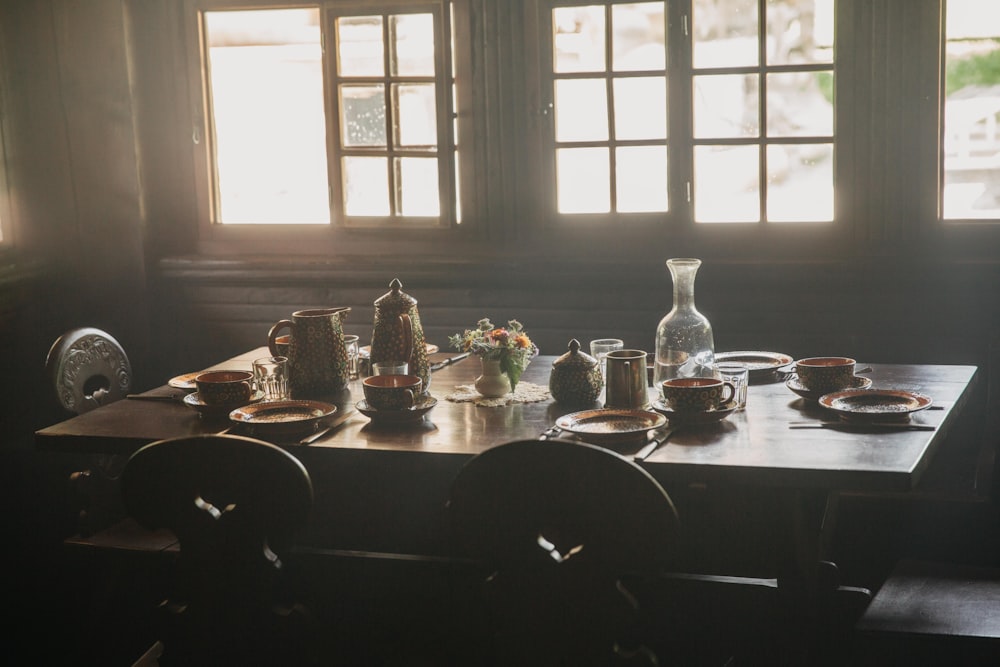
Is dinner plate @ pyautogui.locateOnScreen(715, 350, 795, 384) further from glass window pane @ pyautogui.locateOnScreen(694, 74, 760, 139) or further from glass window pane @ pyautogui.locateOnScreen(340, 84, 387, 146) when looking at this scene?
glass window pane @ pyautogui.locateOnScreen(340, 84, 387, 146)

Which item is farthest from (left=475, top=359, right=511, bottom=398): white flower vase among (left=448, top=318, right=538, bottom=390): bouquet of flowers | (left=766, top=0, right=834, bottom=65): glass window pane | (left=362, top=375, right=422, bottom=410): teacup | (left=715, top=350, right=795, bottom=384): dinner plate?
(left=766, top=0, right=834, bottom=65): glass window pane

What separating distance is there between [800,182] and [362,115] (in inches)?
64.5

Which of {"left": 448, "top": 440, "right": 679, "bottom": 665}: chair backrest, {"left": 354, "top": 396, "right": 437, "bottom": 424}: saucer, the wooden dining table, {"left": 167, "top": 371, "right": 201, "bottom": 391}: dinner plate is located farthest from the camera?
{"left": 167, "top": 371, "right": 201, "bottom": 391}: dinner plate

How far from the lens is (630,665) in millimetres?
1807

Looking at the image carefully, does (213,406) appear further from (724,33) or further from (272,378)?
(724,33)

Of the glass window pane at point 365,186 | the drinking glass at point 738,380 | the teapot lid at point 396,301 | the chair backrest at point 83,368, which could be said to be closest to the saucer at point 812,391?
the drinking glass at point 738,380

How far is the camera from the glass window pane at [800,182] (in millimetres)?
3904

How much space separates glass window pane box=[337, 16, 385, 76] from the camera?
4.17m

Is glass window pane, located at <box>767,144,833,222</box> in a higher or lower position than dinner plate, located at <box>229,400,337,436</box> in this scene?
higher

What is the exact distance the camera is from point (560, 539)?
179 centimetres

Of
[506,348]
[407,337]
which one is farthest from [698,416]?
[407,337]

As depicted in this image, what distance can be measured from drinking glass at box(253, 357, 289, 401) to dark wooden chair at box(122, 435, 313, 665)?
63 centimetres

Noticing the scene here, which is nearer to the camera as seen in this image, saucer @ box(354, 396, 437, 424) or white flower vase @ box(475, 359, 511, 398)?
saucer @ box(354, 396, 437, 424)

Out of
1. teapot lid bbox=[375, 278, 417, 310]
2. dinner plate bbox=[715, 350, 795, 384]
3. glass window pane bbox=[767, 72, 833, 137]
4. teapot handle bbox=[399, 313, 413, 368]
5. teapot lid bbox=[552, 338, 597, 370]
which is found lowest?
dinner plate bbox=[715, 350, 795, 384]
